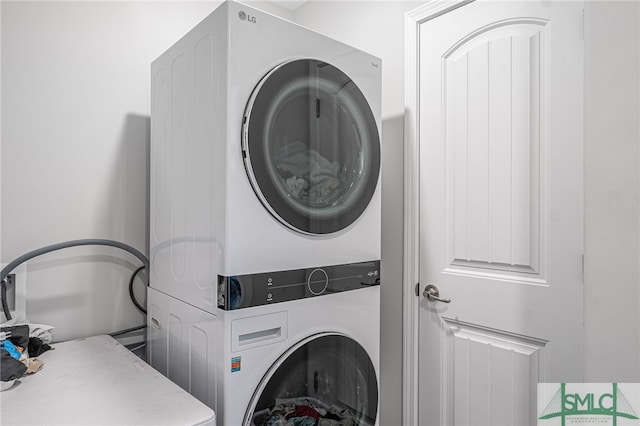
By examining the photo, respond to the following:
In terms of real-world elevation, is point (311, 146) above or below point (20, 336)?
above

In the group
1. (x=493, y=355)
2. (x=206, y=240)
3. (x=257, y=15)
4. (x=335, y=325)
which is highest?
(x=257, y=15)

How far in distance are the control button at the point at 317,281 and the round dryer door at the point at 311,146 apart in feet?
0.48

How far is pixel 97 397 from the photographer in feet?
3.68

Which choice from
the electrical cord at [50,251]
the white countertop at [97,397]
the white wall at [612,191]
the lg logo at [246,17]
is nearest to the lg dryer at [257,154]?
the lg logo at [246,17]

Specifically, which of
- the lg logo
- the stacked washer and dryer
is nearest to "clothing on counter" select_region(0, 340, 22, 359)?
the stacked washer and dryer

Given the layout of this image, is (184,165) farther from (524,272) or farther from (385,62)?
(524,272)

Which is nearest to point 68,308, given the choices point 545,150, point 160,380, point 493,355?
point 160,380

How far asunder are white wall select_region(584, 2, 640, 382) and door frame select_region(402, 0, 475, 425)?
0.97m

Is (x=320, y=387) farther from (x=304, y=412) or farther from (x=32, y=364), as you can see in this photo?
(x=32, y=364)

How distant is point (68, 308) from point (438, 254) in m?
1.62

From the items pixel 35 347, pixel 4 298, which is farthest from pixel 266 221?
pixel 4 298

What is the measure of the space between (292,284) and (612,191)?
0.91 meters

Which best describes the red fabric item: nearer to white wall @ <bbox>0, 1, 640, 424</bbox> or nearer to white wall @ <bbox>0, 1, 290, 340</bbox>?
white wall @ <bbox>0, 1, 640, 424</bbox>

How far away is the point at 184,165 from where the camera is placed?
1.44 m
